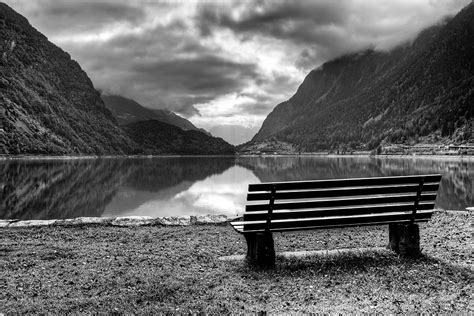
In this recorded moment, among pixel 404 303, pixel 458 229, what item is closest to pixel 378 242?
pixel 458 229

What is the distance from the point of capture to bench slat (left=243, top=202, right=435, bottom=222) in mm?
9164

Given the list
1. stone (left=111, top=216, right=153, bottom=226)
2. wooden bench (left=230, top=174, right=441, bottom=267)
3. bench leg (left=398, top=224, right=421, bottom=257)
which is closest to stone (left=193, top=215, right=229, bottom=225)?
stone (left=111, top=216, right=153, bottom=226)

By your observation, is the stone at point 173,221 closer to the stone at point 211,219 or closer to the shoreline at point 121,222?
the shoreline at point 121,222

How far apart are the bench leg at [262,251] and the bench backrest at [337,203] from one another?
296 millimetres

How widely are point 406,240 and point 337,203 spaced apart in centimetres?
234

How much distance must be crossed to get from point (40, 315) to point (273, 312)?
4075mm

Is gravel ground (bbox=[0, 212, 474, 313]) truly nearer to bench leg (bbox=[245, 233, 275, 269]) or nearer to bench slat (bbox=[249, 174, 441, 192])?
bench leg (bbox=[245, 233, 275, 269])

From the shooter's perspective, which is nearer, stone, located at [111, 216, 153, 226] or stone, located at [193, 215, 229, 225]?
stone, located at [111, 216, 153, 226]

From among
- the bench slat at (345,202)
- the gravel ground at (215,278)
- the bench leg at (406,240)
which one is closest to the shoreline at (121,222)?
the gravel ground at (215,278)

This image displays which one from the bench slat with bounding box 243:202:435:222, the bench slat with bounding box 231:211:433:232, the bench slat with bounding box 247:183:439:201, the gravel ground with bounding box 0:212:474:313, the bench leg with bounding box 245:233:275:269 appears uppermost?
the bench slat with bounding box 247:183:439:201

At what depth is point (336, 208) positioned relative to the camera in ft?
31.2

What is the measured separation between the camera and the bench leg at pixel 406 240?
10078 millimetres

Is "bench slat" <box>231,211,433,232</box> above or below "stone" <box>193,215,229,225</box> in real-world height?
above

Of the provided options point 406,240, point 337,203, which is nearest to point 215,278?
point 337,203
